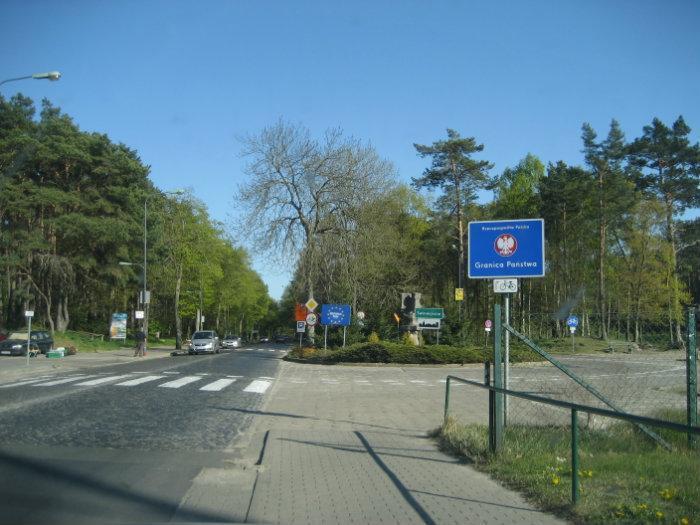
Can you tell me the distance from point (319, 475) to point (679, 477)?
371 centimetres

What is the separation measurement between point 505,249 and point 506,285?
547 millimetres

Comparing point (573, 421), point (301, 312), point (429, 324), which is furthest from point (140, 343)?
point (573, 421)

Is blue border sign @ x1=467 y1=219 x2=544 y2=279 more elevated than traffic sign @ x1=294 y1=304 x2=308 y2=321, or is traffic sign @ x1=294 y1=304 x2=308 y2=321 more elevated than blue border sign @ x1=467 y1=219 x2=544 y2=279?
blue border sign @ x1=467 y1=219 x2=544 y2=279

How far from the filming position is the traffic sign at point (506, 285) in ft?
32.1

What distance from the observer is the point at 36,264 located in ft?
170

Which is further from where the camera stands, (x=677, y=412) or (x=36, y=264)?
(x=36, y=264)

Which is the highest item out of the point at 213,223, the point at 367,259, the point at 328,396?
the point at 213,223

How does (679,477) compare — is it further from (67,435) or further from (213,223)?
(213,223)

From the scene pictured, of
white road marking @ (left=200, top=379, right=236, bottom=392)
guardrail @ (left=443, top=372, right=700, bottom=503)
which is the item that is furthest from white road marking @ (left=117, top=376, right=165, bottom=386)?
guardrail @ (left=443, top=372, right=700, bottom=503)

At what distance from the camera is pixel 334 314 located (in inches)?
1409

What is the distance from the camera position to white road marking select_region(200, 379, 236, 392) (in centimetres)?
1840

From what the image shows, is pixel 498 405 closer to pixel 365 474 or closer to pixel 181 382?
pixel 365 474

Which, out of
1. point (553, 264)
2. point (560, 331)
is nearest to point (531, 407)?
point (560, 331)

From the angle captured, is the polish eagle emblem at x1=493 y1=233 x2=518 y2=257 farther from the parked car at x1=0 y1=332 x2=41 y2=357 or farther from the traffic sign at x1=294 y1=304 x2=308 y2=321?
the parked car at x1=0 y1=332 x2=41 y2=357
